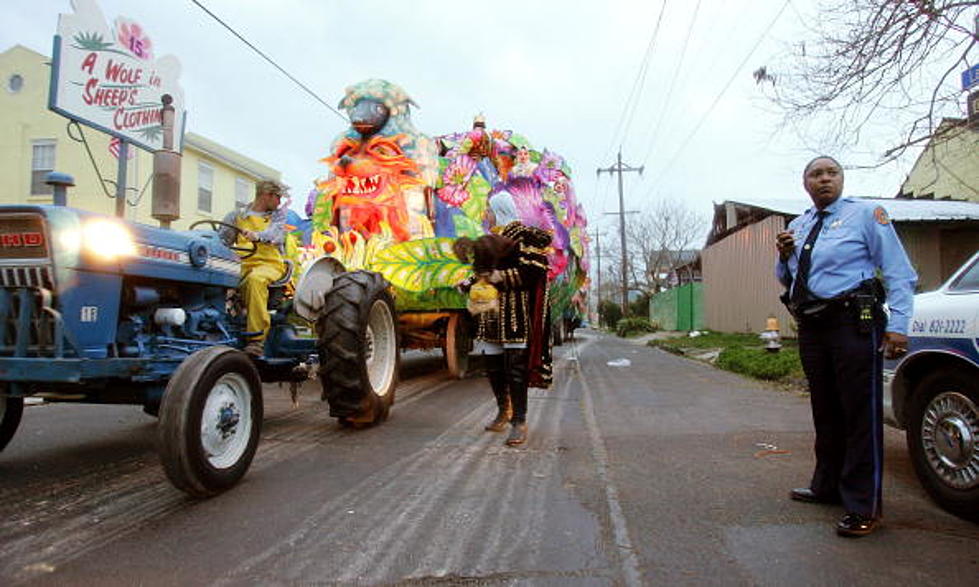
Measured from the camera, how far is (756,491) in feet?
10.9

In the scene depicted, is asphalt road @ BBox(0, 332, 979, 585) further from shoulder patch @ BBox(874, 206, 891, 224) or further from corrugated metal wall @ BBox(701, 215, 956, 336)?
corrugated metal wall @ BBox(701, 215, 956, 336)

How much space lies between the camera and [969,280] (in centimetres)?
334

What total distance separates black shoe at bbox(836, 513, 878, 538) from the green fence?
22.4 meters

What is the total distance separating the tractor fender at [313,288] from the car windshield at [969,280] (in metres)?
4.04

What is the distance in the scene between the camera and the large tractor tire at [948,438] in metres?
2.85

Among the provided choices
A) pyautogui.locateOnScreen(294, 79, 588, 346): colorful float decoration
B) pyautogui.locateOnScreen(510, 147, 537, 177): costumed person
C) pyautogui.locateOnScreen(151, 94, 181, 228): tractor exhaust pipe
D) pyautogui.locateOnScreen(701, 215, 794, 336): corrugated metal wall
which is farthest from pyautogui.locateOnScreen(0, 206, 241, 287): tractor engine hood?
pyautogui.locateOnScreen(701, 215, 794, 336): corrugated metal wall

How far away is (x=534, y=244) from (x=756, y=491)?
2.21 meters

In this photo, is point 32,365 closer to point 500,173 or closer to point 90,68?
point 90,68

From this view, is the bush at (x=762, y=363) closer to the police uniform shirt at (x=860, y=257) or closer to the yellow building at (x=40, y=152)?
the police uniform shirt at (x=860, y=257)

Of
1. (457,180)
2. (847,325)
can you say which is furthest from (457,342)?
(847,325)

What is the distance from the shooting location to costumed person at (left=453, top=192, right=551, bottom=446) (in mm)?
4504

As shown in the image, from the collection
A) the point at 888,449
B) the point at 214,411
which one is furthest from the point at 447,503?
the point at 888,449

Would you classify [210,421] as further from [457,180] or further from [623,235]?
[623,235]

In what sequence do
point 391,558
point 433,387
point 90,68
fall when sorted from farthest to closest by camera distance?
point 433,387 → point 90,68 → point 391,558
